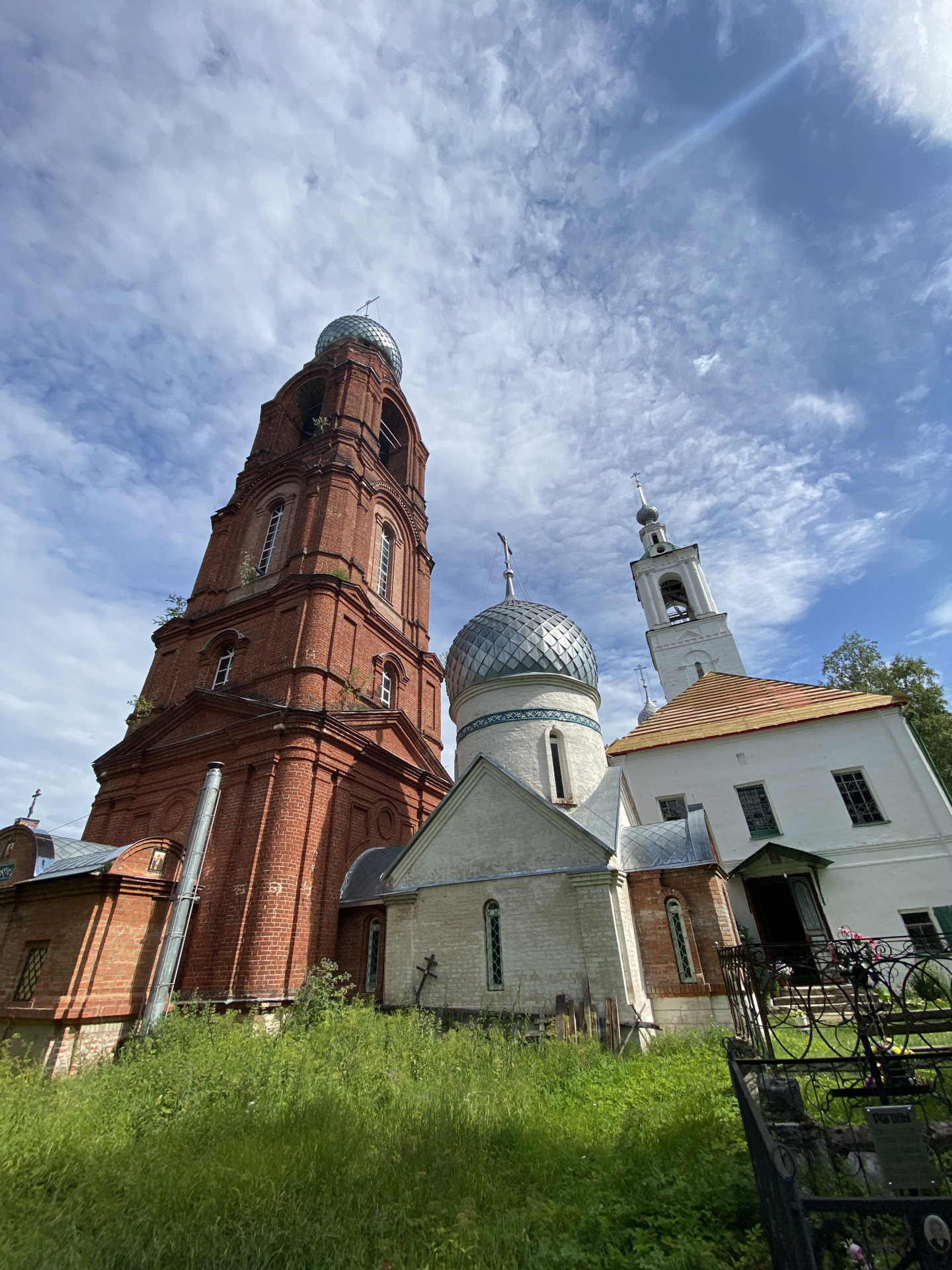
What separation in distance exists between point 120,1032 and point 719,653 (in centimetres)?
2280

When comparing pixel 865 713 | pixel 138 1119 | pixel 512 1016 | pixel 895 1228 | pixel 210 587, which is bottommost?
pixel 895 1228

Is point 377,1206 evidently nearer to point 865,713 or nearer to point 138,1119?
point 138,1119

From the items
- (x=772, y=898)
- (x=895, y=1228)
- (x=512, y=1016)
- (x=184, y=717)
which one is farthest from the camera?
(x=184, y=717)

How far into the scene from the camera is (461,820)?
37.6ft

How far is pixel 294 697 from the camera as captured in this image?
13.5 meters

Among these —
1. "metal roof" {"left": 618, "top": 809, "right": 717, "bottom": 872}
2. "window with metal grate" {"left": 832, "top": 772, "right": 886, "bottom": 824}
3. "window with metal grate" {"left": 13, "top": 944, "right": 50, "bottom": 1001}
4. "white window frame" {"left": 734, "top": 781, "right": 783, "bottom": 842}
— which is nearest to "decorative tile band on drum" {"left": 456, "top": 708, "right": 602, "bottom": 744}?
"metal roof" {"left": 618, "top": 809, "right": 717, "bottom": 872}

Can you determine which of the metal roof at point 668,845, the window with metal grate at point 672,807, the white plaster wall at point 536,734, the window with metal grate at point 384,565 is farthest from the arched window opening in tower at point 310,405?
the metal roof at point 668,845

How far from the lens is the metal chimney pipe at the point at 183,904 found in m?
10.0

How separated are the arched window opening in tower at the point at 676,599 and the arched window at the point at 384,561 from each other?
13850mm

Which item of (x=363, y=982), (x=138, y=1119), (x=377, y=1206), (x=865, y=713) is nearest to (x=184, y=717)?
(x=363, y=982)

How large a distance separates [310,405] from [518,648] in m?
15.6

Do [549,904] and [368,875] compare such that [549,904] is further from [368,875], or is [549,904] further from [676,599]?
[676,599]

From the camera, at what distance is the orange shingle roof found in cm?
1512

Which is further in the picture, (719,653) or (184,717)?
(719,653)
